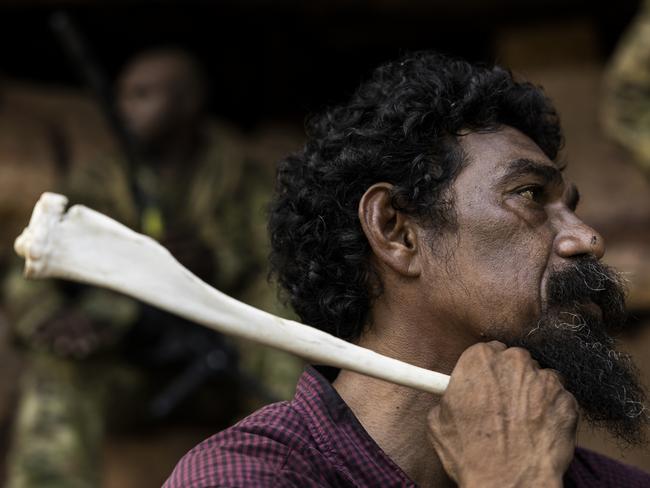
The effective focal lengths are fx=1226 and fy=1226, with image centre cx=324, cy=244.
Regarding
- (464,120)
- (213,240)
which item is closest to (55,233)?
(464,120)

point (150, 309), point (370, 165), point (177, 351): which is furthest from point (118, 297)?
point (370, 165)

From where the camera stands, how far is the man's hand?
186 centimetres

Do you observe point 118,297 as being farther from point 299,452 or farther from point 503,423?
point 503,423

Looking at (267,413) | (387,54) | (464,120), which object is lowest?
(387,54)

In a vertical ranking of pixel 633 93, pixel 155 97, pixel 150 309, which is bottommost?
pixel 150 309

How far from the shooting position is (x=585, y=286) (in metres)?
2.12

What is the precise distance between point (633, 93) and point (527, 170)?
2.33m

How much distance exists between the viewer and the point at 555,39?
5.06 m

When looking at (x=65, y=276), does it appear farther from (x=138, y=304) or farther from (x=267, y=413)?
(x=138, y=304)

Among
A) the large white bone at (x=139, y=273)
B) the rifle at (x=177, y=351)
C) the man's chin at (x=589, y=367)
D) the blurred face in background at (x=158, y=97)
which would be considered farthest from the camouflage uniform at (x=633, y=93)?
the large white bone at (x=139, y=273)

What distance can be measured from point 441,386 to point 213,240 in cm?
293

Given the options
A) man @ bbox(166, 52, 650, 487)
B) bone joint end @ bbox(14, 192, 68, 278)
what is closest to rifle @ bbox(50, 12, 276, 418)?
man @ bbox(166, 52, 650, 487)

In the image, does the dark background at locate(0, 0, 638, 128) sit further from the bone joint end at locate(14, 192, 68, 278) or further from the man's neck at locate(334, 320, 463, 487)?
the bone joint end at locate(14, 192, 68, 278)

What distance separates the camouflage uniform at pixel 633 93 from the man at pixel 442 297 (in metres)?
1.99
